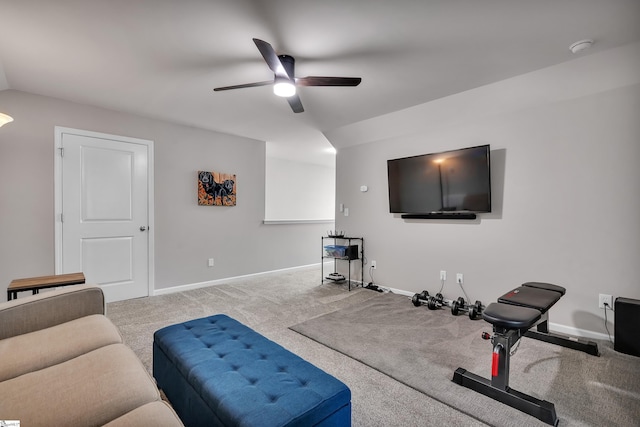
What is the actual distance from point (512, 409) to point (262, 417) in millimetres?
1505

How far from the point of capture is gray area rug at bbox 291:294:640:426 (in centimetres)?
168

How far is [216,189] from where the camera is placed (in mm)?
4582

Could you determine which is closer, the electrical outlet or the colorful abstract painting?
the electrical outlet

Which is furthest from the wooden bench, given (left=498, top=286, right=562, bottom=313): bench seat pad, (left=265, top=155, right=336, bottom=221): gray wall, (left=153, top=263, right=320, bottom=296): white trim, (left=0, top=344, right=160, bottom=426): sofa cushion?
(left=265, top=155, right=336, bottom=221): gray wall

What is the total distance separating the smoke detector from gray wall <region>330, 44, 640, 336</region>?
0.24m

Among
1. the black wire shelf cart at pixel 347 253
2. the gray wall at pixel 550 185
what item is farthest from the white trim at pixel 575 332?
the black wire shelf cart at pixel 347 253

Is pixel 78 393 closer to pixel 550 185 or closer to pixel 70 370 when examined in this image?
pixel 70 370

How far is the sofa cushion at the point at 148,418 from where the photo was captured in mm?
876

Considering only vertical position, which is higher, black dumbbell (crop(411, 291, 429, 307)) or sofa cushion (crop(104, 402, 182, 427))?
sofa cushion (crop(104, 402, 182, 427))

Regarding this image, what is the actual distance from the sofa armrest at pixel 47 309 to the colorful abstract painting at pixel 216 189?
2697 mm

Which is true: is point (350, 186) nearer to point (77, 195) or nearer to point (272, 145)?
point (272, 145)

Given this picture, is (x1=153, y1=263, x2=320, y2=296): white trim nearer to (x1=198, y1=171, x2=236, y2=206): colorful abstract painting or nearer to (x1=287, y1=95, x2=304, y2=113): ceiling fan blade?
(x1=198, y1=171, x2=236, y2=206): colorful abstract painting

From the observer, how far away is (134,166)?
3.84 metres

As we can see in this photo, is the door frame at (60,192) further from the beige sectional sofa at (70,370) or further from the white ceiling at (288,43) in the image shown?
the beige sectional sofa at (70,370)
